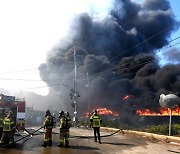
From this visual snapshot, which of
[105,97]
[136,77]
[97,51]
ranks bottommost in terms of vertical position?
[105,97]

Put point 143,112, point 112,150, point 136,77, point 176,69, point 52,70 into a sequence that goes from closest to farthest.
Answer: point 112,150 → point 143,112 → point 176,69 → point 136,77 → point 52,70

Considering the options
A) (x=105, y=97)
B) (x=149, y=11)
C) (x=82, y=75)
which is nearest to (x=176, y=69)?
(x=105, y=97)

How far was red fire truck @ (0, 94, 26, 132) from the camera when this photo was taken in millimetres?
16919

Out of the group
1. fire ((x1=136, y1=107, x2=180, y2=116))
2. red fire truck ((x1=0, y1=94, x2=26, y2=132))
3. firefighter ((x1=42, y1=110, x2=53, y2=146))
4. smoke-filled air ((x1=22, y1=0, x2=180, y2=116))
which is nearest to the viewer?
firefighter ((x1=42, y1=110, x2=53, y2=146))

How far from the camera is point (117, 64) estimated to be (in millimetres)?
64062

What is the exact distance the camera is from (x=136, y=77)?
51781 millimetres

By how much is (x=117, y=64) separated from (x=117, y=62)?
2.52m

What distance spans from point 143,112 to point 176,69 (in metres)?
10.8

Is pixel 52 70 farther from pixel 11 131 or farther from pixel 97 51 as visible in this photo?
pixel 11 131

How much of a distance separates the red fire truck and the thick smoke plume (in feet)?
83.0

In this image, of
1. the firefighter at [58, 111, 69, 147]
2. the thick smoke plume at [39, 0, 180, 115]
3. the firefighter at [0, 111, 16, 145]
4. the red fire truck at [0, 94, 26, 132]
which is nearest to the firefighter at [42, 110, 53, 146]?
the firefighter at [58, 111, 69, 147]

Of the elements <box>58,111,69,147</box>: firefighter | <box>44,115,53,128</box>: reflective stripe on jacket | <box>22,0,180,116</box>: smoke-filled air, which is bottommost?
<box>58,111,69,147</box>: firefighter

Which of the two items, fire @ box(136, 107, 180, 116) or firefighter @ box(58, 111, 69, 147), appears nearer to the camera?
firefighter @ box(58, 111, 69, 147)

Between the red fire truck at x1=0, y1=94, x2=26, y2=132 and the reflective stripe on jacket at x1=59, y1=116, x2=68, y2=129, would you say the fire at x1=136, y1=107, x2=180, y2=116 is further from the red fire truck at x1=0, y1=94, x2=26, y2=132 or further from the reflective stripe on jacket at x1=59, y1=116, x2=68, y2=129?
the reflective stripe on jacket at x1=59, y1=116, x2=68, y2=129
